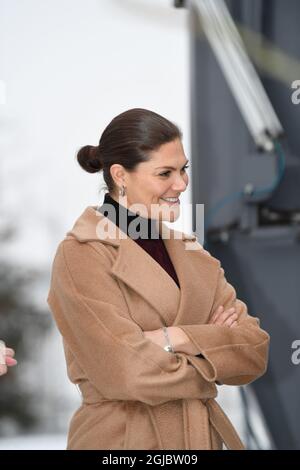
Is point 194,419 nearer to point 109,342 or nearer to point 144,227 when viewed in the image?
point 109,342

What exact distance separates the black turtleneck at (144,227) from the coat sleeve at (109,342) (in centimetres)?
8

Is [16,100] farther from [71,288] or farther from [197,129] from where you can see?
[71,288]

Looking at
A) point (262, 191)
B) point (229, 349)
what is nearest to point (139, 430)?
point (229, 349)

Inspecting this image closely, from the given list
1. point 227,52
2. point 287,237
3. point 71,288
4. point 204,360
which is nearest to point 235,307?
point 204,360

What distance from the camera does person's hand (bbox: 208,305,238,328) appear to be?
134cm

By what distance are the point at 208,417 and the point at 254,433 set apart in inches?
28.7

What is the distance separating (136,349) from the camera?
1.22 meters

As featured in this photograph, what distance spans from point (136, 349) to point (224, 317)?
0.20 m

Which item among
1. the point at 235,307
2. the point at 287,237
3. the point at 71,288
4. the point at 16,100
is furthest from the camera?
the point at 287,237

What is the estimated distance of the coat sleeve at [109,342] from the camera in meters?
1.21

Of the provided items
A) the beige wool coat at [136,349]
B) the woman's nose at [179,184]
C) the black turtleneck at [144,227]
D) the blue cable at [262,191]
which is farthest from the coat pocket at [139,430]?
the blue cable at [262,191]

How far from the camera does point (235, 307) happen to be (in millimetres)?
1385

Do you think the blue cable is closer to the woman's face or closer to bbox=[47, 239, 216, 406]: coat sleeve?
the woman's face
